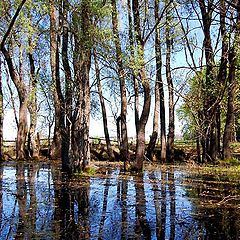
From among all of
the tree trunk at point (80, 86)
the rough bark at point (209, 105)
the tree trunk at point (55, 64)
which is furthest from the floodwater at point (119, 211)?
the rough bark at point (209, 105)

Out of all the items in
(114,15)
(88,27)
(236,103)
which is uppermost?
(114,15)

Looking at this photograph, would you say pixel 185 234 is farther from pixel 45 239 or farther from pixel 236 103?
pixel 236 103

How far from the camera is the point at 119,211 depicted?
30.0 feet

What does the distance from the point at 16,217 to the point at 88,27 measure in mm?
11572

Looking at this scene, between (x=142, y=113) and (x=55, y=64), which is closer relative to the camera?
(x=55, y=64)

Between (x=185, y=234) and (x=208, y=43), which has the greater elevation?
(x=208, y=43)

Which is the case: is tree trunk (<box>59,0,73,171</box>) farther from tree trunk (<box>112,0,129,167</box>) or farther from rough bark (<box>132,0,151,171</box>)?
rough bark (<box>132,0,151,171</box>)

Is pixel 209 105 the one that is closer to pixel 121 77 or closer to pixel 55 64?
pixel 121 77

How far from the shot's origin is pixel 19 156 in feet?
104

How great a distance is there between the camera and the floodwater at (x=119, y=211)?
7.06 m

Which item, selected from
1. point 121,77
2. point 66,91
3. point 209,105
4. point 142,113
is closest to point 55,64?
point 66,91

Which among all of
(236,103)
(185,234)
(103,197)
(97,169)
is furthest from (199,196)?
(236,103)

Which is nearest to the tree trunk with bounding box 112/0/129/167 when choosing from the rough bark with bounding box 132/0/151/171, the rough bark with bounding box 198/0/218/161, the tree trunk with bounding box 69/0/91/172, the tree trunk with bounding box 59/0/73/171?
the rough bark with bounding box 132/0/151/171

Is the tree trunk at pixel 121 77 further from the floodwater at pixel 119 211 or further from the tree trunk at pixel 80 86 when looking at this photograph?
the floodwater at pixel 119 211
